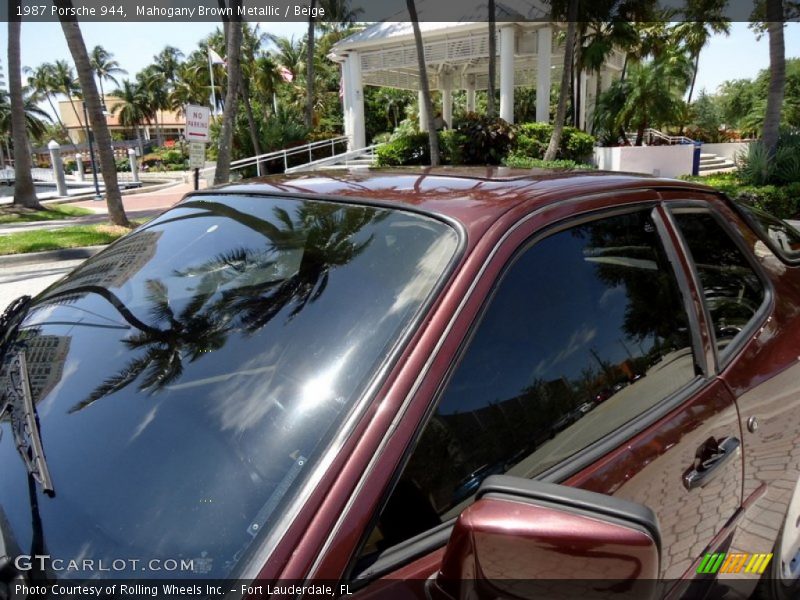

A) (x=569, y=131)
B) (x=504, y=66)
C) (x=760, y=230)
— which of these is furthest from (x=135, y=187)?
(x=760, y=230)

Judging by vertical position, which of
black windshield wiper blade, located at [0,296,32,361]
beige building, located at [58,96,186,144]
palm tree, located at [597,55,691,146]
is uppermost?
beige building, located at [58,96,186,144]

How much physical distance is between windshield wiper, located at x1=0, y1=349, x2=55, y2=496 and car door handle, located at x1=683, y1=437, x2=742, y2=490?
1.50 metres

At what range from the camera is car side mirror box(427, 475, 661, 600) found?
91cm

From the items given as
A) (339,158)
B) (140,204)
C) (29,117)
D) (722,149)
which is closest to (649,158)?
(722,149)

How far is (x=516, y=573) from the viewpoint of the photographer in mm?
937

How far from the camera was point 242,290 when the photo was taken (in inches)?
63.1

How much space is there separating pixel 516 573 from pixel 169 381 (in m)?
0.86

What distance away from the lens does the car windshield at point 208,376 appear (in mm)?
1031

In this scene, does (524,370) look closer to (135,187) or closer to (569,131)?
(569,131)

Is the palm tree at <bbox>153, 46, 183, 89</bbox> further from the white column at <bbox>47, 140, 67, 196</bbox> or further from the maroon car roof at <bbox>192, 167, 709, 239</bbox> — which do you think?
the maroon car roof at <bbox>192, 167, 709, 239</bbox>

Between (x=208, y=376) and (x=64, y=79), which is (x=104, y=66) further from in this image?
(x=208, y=376)

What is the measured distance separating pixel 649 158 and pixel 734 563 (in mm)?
20709

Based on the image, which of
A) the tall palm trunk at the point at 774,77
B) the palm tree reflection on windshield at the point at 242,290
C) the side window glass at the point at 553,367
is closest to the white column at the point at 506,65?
the tall palm trunk at the point at 774,77

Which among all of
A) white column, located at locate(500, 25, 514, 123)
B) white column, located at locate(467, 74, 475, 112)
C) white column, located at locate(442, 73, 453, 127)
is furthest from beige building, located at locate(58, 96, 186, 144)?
white column, located at locate(500, 25, 514, 123)
